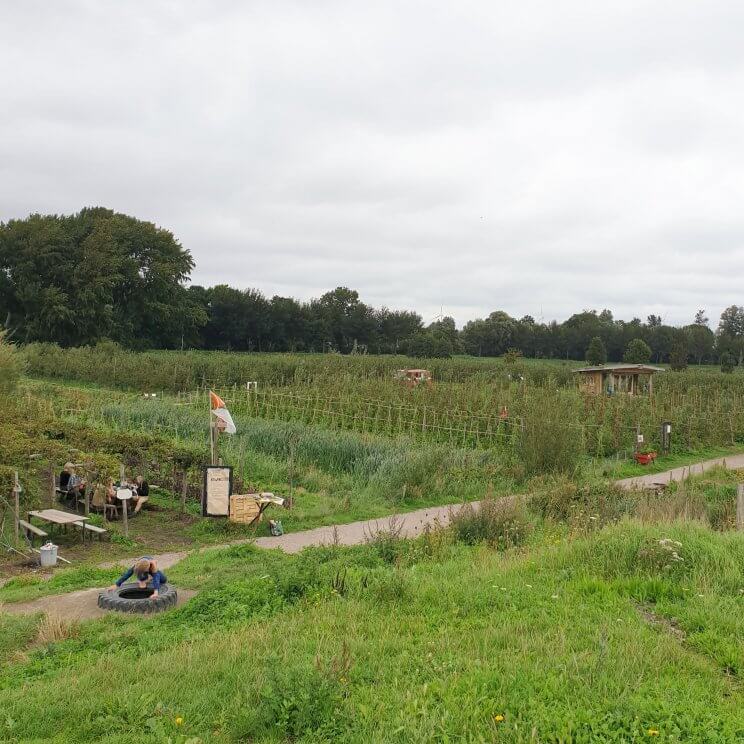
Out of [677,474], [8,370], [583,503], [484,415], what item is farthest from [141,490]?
[677,474]

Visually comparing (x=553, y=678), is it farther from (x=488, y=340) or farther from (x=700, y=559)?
(x=488, y=340)

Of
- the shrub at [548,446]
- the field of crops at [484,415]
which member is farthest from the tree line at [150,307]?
the shrub at [548,446]

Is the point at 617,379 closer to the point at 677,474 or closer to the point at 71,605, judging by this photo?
the point at 677,474

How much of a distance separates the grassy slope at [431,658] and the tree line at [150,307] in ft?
164

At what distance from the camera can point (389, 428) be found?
22125 millimetres

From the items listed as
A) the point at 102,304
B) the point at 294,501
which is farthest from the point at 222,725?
the point at 102,304

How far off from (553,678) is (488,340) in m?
80.0

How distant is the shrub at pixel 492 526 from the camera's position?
946cm

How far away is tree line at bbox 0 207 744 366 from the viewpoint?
53.3 meters

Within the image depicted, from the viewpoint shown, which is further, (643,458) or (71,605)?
(643,458)

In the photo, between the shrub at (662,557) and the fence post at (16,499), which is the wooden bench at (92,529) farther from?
the shrub at (662,557)

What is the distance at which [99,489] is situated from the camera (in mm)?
12438

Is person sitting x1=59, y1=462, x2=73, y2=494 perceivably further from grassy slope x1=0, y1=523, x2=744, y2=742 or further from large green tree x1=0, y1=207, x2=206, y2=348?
large green tree x1=0, y1=207, x2=206, y2=348

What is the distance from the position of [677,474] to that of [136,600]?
15036mm
